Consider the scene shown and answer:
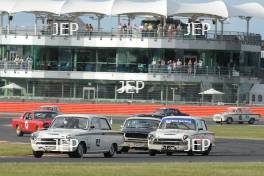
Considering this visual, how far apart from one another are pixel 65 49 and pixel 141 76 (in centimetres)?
920

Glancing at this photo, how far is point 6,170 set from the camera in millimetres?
23672

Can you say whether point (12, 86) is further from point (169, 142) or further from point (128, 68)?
point (169, 142)

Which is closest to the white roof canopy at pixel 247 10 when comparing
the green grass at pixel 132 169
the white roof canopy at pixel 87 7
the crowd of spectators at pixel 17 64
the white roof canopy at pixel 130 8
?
the white roof canopy at pixel 130 8

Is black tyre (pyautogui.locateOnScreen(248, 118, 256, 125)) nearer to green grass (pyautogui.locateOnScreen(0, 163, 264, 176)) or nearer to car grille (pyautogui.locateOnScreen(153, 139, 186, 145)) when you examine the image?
car grille (pyautogui.locateOnScreen(153, 139, 186, 145))

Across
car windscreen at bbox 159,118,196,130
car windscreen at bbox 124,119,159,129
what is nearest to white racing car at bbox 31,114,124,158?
car windscreen at bbox 159,118,196,130

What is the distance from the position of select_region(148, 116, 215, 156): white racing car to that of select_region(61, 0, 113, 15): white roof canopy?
63939mm

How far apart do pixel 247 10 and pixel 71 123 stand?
72.9m

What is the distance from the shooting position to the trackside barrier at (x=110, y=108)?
8594 centimetres

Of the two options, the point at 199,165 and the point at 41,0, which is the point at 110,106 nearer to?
the point at 41,0

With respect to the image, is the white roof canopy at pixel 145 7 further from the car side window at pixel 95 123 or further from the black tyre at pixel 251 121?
the car side window at pixel 95 123

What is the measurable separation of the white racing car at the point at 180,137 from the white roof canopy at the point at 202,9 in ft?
205

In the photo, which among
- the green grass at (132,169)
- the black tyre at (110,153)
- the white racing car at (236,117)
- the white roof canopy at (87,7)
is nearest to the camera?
the green grass at (132,169)

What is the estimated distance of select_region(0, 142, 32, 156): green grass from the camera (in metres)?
34.1

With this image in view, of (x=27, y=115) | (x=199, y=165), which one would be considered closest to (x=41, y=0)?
(x=27, y=115)
